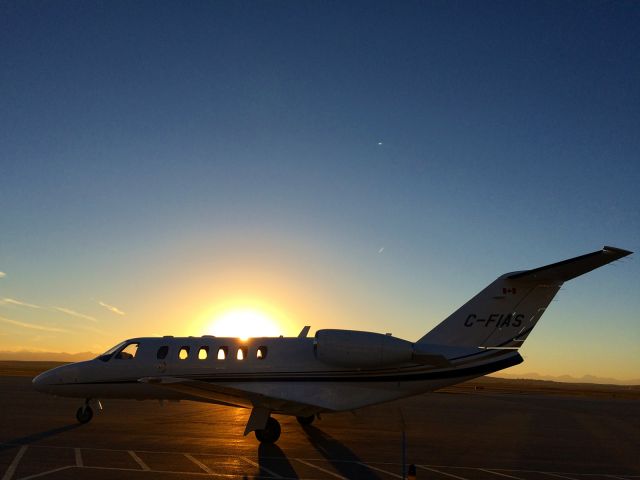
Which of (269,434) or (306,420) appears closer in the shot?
(269,434)

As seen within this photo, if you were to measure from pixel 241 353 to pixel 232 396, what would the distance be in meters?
2.15

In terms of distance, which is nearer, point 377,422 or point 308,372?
point 308,372

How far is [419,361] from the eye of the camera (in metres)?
13.2

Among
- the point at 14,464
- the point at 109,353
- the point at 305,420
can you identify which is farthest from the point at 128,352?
the point at 14,464

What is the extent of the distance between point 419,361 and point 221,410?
9.92m

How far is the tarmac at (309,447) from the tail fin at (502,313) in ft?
8.45

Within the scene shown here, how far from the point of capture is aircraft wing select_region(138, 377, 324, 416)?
11.4m

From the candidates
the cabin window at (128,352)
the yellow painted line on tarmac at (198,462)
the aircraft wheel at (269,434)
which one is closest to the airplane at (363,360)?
the aircraft wheel at (269,434)

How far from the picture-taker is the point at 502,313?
13.5 m

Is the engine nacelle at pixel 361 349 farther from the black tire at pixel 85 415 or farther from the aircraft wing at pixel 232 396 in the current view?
the black tire at pixel 85 415

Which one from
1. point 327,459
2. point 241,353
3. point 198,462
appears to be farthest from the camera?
point 241,353

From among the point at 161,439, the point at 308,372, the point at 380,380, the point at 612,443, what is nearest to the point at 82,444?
the point at 161,439

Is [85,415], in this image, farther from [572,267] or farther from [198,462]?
[572,267]

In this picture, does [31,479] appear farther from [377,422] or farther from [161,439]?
[377,422]
